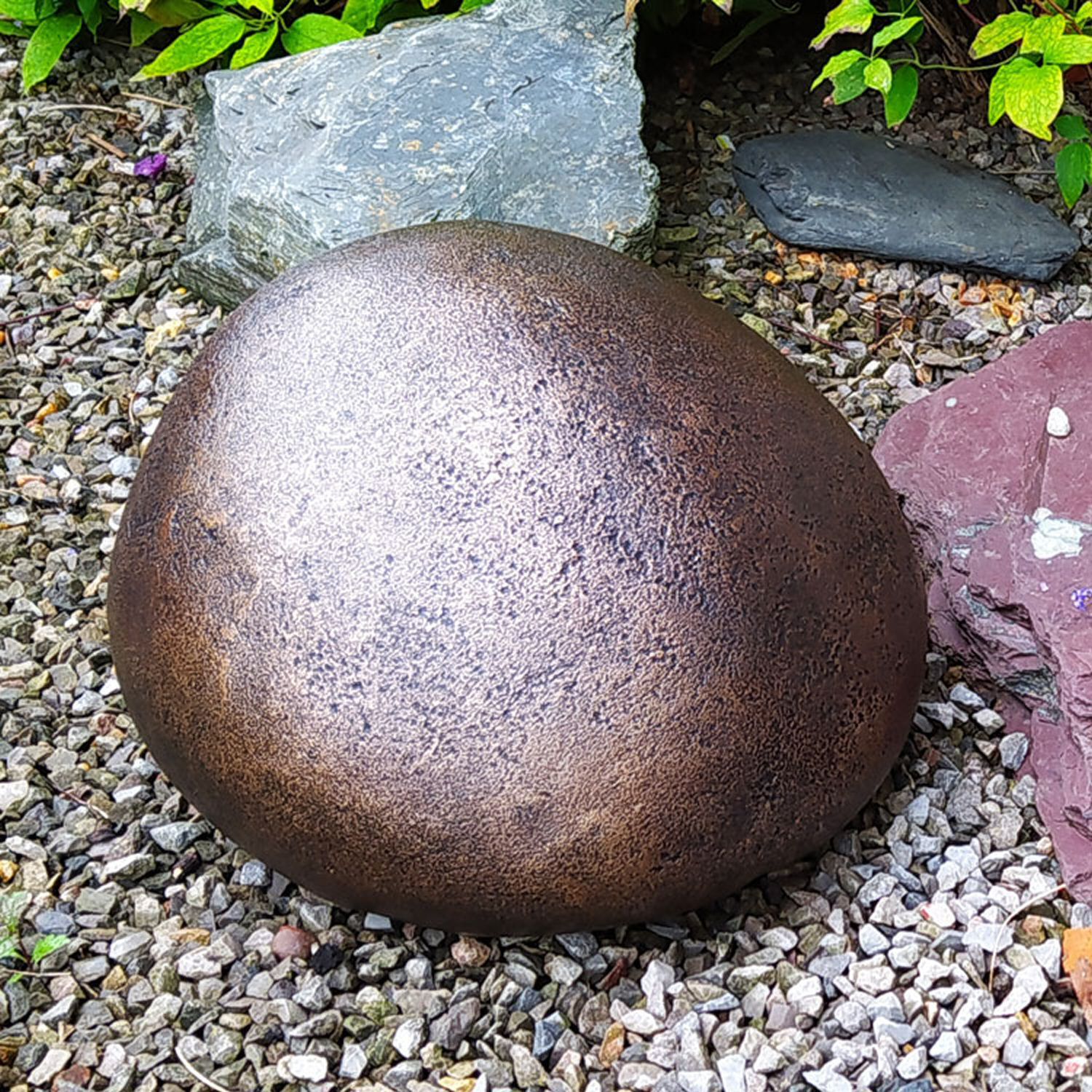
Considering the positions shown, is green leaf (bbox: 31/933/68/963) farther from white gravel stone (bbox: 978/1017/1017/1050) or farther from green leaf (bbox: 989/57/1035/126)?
green leaf (bbox: 989/57/1035/126)

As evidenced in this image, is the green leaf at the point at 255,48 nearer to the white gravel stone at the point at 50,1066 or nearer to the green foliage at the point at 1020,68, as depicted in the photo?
the green foliage at the point at 1020,68

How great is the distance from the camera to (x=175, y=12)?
403 cm

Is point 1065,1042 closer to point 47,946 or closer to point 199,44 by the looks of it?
point 47,946

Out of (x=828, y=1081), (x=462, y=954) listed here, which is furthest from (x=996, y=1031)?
(x=462, y=954)

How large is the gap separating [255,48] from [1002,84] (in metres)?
1.92

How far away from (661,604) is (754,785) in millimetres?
299

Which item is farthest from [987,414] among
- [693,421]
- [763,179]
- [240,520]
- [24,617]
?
[24,617]

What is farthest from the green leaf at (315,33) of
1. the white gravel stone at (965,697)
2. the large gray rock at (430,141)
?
the white gravel stone at (965,697)

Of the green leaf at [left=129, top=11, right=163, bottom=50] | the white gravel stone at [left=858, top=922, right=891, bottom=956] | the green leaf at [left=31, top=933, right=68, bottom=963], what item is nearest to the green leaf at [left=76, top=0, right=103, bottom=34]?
the green leaf at [left=129, top=11, right=163, bottom=50]

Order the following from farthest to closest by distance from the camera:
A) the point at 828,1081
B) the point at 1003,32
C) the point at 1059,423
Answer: the point at 1003,32 < the point at 1059,423 < the point at 828,1081

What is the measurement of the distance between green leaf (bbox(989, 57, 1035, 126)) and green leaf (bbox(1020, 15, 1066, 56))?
31mm

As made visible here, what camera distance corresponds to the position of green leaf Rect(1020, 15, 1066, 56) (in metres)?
3.00

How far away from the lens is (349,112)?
11.1 ft

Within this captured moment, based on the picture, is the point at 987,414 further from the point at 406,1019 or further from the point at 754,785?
the point at 406,1019
